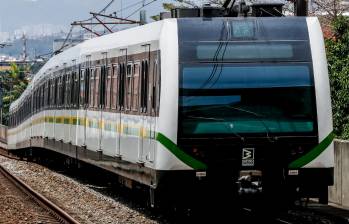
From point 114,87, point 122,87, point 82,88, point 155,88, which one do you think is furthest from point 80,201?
point 155,88

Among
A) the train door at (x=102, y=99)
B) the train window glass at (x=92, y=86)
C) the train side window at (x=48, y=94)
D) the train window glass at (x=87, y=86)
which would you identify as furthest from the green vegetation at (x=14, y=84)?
the train door at (x=102, y=99)

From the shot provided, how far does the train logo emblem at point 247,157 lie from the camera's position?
13.3 m

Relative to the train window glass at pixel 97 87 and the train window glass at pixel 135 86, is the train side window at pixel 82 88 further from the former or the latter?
the train window glass at pixel 135 86

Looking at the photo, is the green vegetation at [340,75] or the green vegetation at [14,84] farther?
the green vegetation at [14,84]

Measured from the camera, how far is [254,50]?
44.7ft

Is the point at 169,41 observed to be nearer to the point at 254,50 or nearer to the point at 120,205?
the point at 254,50

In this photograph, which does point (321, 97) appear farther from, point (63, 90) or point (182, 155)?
point (63, 90)

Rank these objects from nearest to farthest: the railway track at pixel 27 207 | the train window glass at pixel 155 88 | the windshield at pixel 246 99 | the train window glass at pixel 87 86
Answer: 1. the windshield at pixel 246 99
2. the train window glass at pixel 155 88
3. the railway track at pixel 27 207
4. the train window glass at pixel 87 86

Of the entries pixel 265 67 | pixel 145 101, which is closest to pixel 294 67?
pixel 265 67

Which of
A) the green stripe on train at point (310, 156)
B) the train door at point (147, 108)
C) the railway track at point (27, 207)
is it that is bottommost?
the railway track at point (27, 207)

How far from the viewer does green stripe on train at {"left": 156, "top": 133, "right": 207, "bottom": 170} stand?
43.1ft

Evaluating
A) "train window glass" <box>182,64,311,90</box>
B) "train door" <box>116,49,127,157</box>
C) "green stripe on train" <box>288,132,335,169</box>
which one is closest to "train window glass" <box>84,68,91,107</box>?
"train door" <box>116,49,127,157</box>

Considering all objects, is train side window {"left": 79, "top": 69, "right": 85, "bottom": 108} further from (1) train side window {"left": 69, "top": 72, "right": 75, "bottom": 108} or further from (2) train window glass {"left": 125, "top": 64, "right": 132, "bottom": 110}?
(2) train window glass {"left": 125, "top": 64, "right": 132, "bottom": 110}

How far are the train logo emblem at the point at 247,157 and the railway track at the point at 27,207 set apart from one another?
11.3 ft
